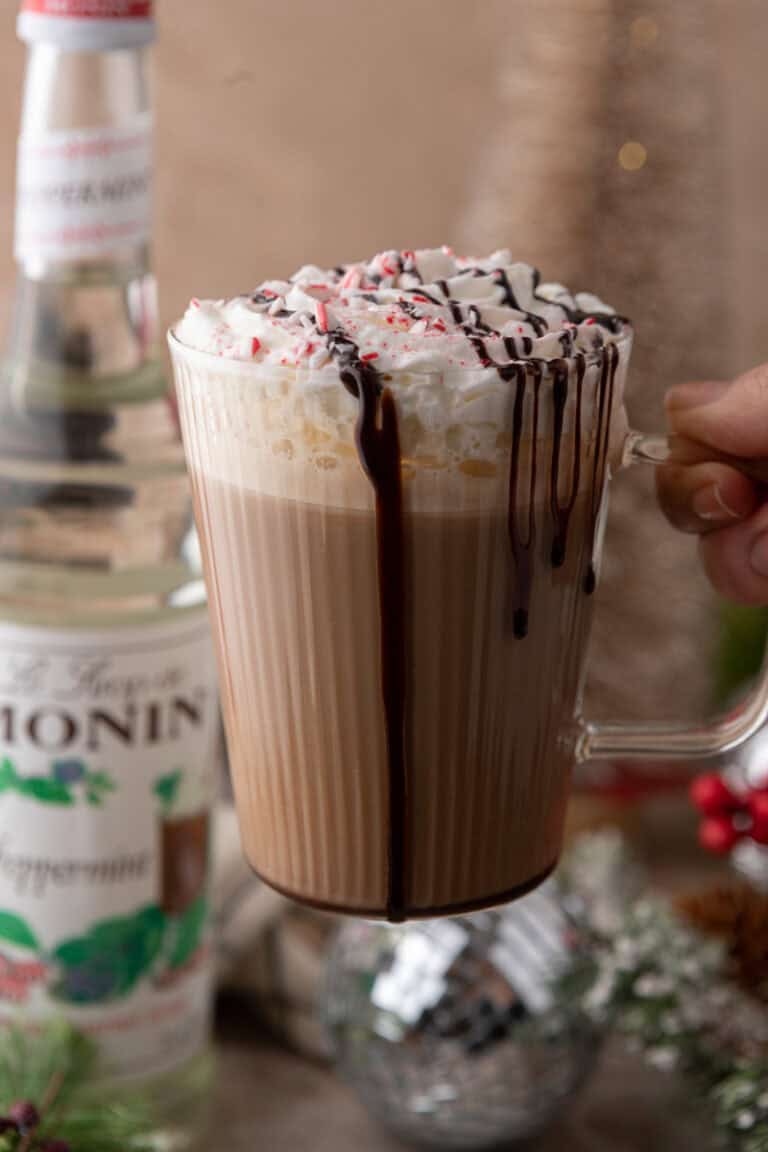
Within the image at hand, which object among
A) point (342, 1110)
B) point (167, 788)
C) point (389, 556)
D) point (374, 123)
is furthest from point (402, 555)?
point (374, 123)

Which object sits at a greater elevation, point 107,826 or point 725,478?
point 725,478

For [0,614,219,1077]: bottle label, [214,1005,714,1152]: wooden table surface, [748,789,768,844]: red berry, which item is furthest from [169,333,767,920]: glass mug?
[214,1005,714,1152]: wooden table surface

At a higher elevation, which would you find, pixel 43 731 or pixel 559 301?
pixel 559 301

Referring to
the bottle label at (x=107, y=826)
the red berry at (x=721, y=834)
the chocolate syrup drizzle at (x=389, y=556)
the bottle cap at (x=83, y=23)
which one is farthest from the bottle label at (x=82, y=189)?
the red berry at (x=721, y=834)

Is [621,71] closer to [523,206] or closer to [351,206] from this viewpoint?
[523,206]

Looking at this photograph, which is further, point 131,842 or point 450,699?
point 131,842

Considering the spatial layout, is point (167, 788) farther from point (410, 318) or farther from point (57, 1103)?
point (410, 318)

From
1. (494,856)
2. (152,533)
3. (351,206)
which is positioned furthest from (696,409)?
(351,206)
